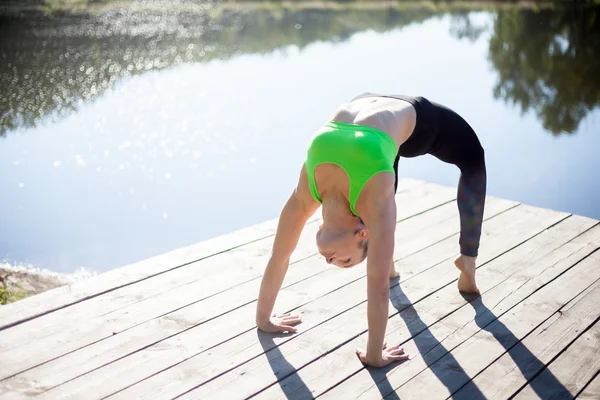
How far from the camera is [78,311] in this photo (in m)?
2.91

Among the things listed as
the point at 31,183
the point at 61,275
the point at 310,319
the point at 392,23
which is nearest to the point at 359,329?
the point at 310,319

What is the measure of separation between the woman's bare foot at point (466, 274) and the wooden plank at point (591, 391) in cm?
72

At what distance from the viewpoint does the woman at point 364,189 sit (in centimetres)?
236

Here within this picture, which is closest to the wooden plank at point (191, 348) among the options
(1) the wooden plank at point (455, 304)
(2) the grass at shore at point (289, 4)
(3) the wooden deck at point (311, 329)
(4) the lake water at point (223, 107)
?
(3) the wooden deck at point (311, 329)

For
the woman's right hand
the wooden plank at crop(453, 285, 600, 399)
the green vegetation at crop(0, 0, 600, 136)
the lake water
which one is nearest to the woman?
the woman's right hand

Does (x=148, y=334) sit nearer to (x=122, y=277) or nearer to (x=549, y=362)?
(x=122, y=277)

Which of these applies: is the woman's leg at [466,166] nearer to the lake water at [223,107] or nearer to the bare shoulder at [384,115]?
the bare shoulder at [384,115]

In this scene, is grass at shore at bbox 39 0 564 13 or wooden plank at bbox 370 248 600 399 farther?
grass at shore at bbox 39 0 564 13

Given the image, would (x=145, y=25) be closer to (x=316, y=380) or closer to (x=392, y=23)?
(x=392, y=23)

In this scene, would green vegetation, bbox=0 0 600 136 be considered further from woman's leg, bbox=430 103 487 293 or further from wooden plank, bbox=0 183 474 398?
woman's leg, bbox=430 103 487 293

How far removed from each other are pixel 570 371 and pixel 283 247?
42.3 inches

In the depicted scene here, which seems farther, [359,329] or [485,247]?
[485,247]

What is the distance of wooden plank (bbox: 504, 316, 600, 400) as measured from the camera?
93.2 inches

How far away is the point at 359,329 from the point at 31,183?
3972 millimetres
